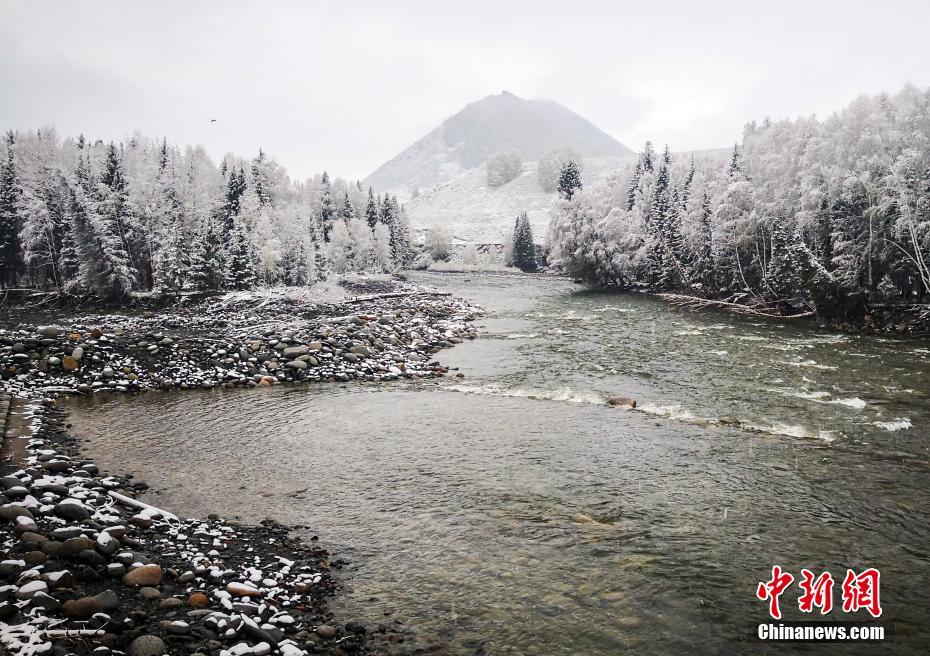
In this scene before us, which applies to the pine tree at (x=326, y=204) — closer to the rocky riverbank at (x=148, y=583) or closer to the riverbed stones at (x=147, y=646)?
the rocky riverbank at (x=148, y=583)

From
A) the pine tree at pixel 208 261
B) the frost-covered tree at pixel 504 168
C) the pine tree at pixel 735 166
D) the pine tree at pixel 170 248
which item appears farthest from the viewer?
the frost-covered tree at pixel 504 168

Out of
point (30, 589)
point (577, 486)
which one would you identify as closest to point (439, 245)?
point (577, 486)

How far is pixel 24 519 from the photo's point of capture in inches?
296

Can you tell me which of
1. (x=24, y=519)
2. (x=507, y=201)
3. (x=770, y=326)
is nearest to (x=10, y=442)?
(x=24, y=519)

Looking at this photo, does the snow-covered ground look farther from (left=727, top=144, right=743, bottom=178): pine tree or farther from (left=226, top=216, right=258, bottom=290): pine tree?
(left=226, top=216, right=258, bottom=290): pine tree

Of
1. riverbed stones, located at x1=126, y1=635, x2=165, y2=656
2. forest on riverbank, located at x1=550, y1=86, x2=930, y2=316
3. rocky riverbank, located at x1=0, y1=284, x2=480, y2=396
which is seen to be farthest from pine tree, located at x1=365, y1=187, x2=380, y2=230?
riverbed stones, located at x1=126, y1=635, x2=165, y2=656

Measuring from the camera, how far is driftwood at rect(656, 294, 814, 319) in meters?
38.0

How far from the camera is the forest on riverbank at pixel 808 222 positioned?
1244 inches

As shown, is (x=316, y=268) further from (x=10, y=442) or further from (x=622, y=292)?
(x=10, y=442)

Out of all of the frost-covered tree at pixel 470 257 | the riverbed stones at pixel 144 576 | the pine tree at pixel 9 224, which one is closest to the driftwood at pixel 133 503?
the riverbed stones at pixel 144 576

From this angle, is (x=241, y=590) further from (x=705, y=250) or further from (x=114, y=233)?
(x=114, y=233)

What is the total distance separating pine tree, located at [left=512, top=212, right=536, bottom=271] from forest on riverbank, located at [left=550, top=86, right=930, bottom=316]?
38.5 m

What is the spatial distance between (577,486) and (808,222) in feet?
116

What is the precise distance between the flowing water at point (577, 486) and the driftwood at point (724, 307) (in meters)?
15.9
